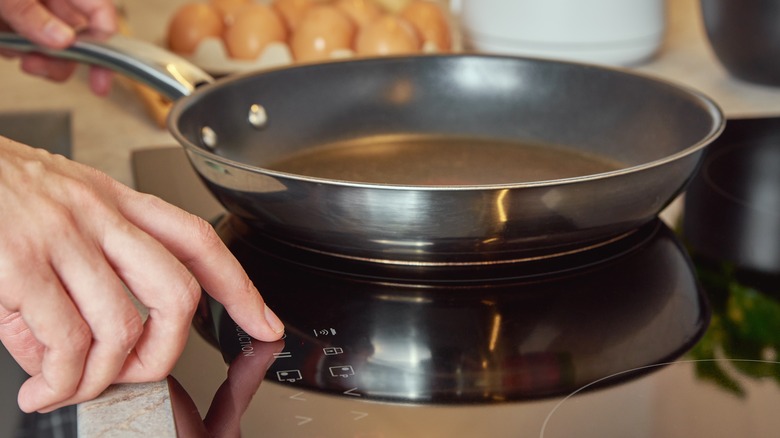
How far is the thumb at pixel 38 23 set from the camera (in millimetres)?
893

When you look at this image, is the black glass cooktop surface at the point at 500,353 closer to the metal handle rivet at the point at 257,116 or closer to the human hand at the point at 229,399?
the human hand at the point at 229,399

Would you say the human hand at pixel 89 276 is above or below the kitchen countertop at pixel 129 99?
above

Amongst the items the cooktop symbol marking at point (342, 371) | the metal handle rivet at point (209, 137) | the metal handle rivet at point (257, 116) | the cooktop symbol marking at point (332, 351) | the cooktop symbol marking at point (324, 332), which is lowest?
the metal handle rivet at point (257, 116)

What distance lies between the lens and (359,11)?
3.86ft

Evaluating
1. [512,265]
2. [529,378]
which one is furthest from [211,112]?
[529,378]

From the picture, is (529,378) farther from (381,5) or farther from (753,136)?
(381,5)

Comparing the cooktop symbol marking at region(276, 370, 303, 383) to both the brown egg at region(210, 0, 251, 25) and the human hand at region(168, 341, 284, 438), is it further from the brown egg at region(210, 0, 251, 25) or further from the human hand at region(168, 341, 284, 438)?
the brown egg at region(210, 0, 251, 25)

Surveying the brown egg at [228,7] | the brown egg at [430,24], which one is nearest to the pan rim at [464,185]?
the brown egg at [430,24]

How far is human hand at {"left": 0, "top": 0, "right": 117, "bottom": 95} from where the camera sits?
35.2 inches

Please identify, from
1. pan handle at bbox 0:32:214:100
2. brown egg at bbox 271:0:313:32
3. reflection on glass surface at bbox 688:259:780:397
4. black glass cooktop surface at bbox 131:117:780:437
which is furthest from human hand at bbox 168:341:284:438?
brown egg at bbox 271:0:313:32

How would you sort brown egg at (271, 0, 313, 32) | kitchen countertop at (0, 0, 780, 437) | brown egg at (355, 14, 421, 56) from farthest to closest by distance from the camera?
brown egg at (271, 0, 313, 32) → brown egg at (355, 14, 421, 56) → kitchen countertop at (0, 0, 780, 437)

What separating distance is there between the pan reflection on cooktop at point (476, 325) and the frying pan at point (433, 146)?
21mm

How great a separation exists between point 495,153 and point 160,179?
1.00 feet

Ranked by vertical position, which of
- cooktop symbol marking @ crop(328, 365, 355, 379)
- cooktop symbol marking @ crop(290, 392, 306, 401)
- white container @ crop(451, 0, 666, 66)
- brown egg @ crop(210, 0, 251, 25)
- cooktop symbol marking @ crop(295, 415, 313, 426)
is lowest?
white container @ crop(451, 0, 666, 66)
